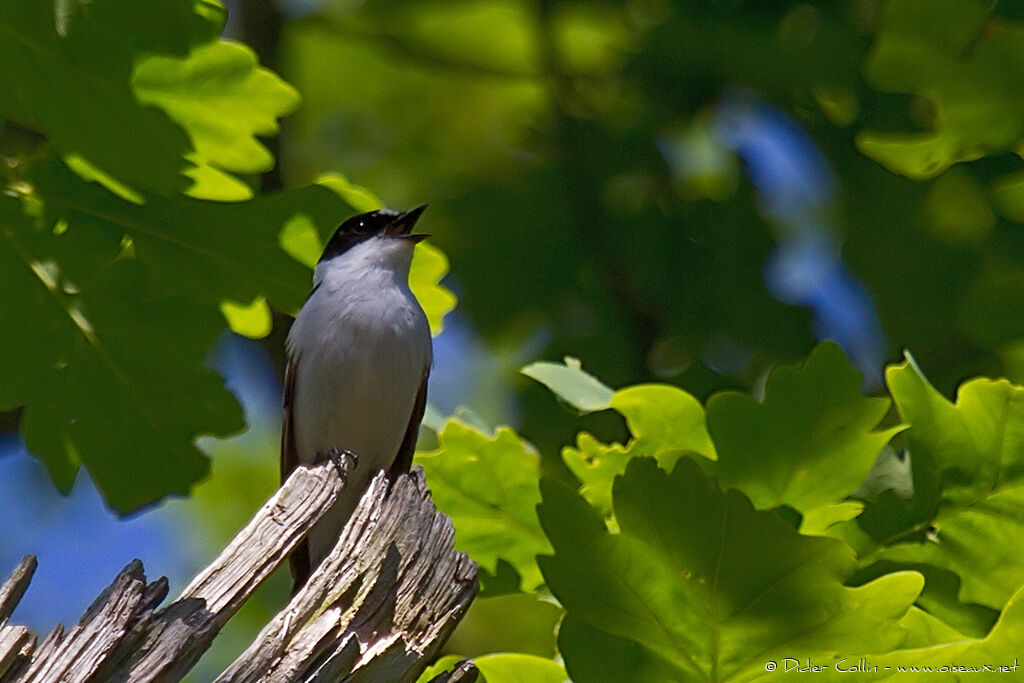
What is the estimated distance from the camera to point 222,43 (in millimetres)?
4145

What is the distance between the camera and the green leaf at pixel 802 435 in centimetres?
377

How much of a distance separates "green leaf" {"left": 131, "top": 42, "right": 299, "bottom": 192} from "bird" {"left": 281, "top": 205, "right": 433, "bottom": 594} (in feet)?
2.28

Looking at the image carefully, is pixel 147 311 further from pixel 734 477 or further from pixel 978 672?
pixel 978 672

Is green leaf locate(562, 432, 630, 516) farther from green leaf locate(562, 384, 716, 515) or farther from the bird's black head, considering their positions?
the bird's black head

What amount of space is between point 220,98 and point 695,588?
84.1 inches

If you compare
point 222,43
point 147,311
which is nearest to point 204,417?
point 147,311

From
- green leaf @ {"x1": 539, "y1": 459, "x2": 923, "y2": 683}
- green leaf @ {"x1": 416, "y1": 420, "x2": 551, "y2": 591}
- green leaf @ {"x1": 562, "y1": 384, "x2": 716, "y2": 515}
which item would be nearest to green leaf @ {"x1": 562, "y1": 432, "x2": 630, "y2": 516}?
green leaf @ {"x1": 562, "y1": 384, "x2": 716, "y2": 515}

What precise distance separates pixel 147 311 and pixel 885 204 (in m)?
4.22

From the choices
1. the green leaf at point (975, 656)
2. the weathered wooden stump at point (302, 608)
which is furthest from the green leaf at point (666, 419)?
the green leaf at point (975, 656)

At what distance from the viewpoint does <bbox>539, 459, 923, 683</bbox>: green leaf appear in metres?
3.36

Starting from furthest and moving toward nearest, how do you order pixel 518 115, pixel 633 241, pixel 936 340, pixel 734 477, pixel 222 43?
1. pixel 518 115
2. pixel 633 241
3. pixel 936 340
4. pixel 222 43
5. pixel 734 477

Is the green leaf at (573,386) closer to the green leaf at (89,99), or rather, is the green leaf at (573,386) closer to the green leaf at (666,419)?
the green leaf at (666,419)

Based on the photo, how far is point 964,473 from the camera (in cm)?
392

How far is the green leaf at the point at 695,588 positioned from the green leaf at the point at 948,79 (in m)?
1.88
